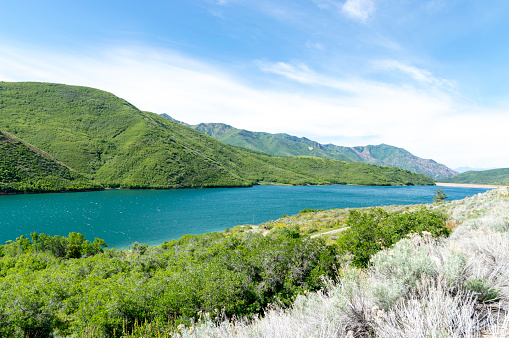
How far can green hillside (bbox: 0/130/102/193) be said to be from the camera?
87369 millimetres

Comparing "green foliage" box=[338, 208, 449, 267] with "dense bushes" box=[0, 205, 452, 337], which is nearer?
"dense bushes" box=[0, 205, 452, 337]

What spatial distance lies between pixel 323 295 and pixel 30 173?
128m

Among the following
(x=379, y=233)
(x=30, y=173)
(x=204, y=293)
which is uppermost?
(x=379, y=233)

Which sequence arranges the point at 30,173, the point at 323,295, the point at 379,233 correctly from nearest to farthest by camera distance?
the point at 323,295 → the point at 379,233 → the point at 30,173

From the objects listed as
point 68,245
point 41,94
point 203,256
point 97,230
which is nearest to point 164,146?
point 41,94

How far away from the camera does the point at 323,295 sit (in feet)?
18.1

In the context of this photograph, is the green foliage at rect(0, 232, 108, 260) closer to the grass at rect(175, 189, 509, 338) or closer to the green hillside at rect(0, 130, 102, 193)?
the grass at rect(175, 189, 509, 338)

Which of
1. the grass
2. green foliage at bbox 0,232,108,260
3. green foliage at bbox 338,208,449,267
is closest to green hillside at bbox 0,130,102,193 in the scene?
green foliage at bbox 0,232,108,260

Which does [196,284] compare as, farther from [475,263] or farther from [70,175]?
[70,175]

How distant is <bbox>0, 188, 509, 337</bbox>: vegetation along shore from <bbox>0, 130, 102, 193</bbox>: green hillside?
109m

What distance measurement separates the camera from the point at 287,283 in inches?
282

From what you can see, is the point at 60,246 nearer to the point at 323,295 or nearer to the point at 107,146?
the point at 323,295

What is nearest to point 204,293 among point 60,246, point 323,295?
point 323,295

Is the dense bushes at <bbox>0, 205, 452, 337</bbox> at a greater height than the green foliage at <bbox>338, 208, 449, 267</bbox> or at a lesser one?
lesser
